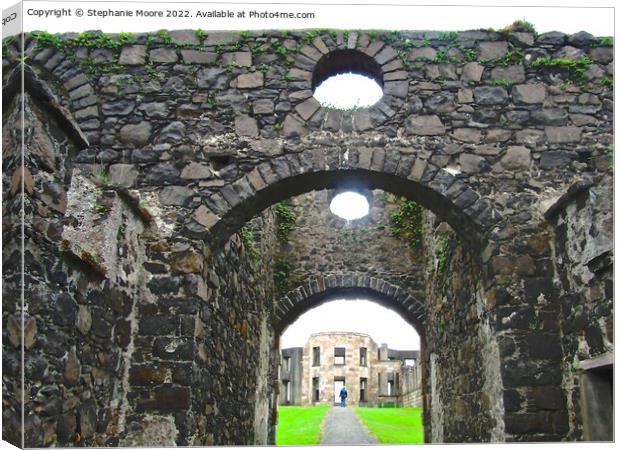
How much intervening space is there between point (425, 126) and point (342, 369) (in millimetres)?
31100

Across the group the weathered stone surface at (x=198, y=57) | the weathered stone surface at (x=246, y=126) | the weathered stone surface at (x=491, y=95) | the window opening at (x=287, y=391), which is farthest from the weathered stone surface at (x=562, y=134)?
the window opening at (x=287, y=391)

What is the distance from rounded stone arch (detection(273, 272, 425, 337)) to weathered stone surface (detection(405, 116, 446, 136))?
6886 mm

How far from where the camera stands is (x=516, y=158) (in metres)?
6.37

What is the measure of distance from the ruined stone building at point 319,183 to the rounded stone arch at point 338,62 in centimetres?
2

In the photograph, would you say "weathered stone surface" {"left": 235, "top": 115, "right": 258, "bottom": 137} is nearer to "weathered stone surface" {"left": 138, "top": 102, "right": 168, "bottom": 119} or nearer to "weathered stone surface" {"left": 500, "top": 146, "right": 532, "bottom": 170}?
"weathered stone surface" {"left": 138, "top": 102, "right": 168, "bottom": 119}

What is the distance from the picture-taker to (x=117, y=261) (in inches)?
218

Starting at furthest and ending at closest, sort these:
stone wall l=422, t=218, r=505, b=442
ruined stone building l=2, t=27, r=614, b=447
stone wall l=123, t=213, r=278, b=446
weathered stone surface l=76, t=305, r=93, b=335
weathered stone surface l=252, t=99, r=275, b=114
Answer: weathered stone surface l=252, t=99, r=275, b=114 < stone wall l=422, t=218, r=505, b=442 < stone wall l=123, t=213, r=278, b=446 < ruined stone building l=2, t=27, r=614, b=447 < weathered stone surface l=76, t=305, r=93, b=335

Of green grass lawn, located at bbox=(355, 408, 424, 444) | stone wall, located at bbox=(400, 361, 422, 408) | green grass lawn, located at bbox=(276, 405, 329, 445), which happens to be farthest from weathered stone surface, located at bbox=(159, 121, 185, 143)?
stone wall, located at bbox=(400, 361, 422, 408)

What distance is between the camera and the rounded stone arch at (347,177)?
6.20m

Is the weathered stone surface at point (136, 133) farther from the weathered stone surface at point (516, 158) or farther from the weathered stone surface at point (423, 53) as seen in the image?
the weathered stone surface at point (516, 158)

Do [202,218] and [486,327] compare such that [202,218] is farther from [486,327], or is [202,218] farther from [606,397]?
[606,397]

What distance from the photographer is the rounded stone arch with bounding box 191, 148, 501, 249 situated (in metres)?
6.20

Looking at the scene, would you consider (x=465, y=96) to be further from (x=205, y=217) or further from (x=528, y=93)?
(x=205, y=217)

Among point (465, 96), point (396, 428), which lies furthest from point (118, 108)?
point (396, 428)
